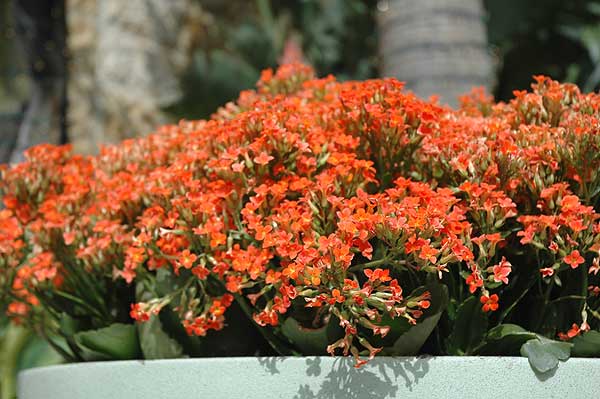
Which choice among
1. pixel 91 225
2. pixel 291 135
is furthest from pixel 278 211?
pixel 91 225

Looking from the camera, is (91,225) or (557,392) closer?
(557,392)

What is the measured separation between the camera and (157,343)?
6.84 feet

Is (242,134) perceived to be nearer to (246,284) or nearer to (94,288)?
(246,284)

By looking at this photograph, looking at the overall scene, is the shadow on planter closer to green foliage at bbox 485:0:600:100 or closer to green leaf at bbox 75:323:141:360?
green leaf at bbox 75:323:141:360

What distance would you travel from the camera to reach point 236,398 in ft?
5.86

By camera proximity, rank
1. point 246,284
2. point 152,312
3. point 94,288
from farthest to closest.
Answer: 1. point 94,288
2. point 152,312
3. point 246,284

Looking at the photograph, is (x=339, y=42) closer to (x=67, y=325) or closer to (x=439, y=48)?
(x=439, y=48)

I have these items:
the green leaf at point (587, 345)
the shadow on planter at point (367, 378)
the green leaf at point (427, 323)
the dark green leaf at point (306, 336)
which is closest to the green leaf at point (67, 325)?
the dark green leaf at point (306, 336)

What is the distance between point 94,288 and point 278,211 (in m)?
0.74

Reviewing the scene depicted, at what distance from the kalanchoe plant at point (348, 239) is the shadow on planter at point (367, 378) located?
76mm

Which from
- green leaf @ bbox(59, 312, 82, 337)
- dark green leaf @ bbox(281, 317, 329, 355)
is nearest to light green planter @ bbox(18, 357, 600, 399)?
dark green leaf @ bbox(281, 317, 329, 355)

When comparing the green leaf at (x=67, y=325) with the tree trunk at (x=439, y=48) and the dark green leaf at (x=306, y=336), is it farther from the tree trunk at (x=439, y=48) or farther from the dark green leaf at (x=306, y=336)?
the tree trunk at (x=439, y=48)

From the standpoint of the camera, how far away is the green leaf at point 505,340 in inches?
71.1

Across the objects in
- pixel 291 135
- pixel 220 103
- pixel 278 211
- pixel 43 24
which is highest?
pixel 43 24
